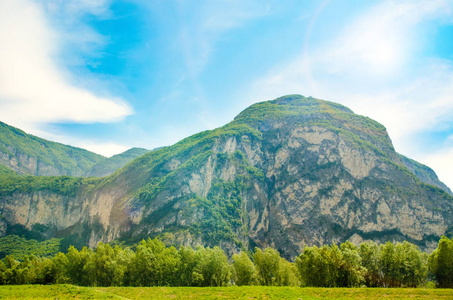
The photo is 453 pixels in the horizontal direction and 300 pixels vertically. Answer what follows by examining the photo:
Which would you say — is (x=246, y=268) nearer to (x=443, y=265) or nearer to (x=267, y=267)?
(x=267, y=267)

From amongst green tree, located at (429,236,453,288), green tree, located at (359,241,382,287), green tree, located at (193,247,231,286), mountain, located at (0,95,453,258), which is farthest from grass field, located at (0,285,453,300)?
mountain, located at (0,95,453,258)

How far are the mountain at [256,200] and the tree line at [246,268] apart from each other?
215ft

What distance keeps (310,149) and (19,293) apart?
177 meters

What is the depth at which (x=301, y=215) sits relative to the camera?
536ft

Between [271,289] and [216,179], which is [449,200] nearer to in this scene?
[216,179]

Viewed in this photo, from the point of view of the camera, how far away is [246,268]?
6084 centimetres

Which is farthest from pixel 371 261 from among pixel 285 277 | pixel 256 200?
pixel 256 200

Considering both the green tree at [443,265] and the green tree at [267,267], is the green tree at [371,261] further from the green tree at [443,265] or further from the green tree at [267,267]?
the green tree at [267,267]

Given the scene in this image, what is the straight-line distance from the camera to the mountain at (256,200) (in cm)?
14425

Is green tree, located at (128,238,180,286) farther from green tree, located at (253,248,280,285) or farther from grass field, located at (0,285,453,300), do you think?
green tree, located at (253,248,280,285)

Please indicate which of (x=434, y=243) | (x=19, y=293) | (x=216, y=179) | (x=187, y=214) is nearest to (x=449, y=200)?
(x=434, y=243)

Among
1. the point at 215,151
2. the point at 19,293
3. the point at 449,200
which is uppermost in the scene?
the point at 215,151

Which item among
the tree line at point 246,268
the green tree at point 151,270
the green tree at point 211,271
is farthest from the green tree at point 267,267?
the green tree at point 151,270

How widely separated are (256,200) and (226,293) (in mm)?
139936
